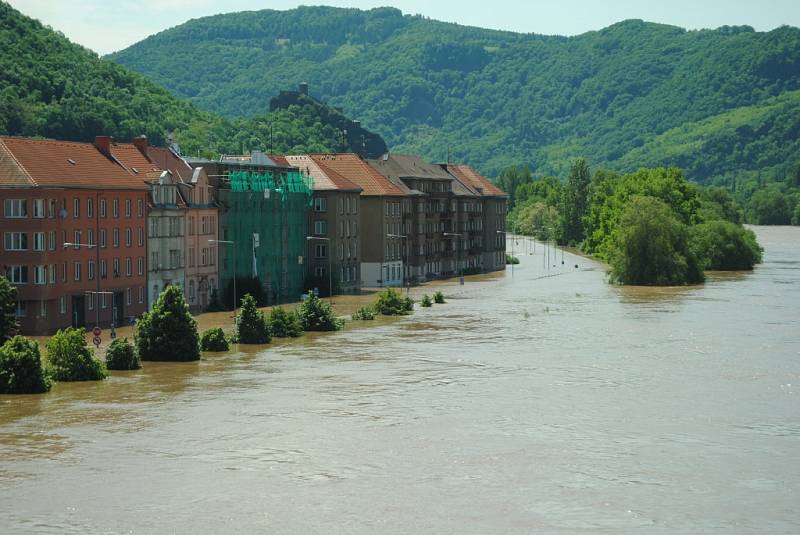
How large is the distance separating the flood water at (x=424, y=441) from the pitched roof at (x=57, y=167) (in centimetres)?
1779

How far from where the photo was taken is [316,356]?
8244cm

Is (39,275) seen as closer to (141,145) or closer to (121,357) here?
(121,357)

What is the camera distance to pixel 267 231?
122m

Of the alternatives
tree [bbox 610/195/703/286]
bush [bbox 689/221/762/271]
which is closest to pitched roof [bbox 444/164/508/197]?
bush [bbox 689/221/762/271]

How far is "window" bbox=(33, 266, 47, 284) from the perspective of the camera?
8769cm

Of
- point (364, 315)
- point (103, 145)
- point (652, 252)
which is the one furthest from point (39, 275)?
point (652, 252)

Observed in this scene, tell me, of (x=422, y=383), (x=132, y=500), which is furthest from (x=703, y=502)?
(x=422, y=383)

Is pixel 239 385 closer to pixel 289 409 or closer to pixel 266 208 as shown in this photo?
pixel 289 409

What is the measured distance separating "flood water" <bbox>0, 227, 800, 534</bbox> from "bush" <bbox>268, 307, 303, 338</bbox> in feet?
10.4

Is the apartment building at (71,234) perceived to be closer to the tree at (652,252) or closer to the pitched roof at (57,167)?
the pitched roof at (57,167)

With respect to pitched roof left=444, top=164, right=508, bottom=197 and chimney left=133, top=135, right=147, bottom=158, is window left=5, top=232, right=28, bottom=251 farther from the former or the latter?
pitched roof left=444, top=164, right=508, bottom=197

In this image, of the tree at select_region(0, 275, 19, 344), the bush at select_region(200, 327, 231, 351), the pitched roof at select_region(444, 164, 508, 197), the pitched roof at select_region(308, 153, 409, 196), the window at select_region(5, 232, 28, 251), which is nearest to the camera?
the tree at select_region(0, 275, 19, 344)

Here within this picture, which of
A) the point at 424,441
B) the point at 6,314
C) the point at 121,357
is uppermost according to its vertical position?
the point at 6,314

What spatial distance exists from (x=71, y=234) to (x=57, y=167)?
486cm
